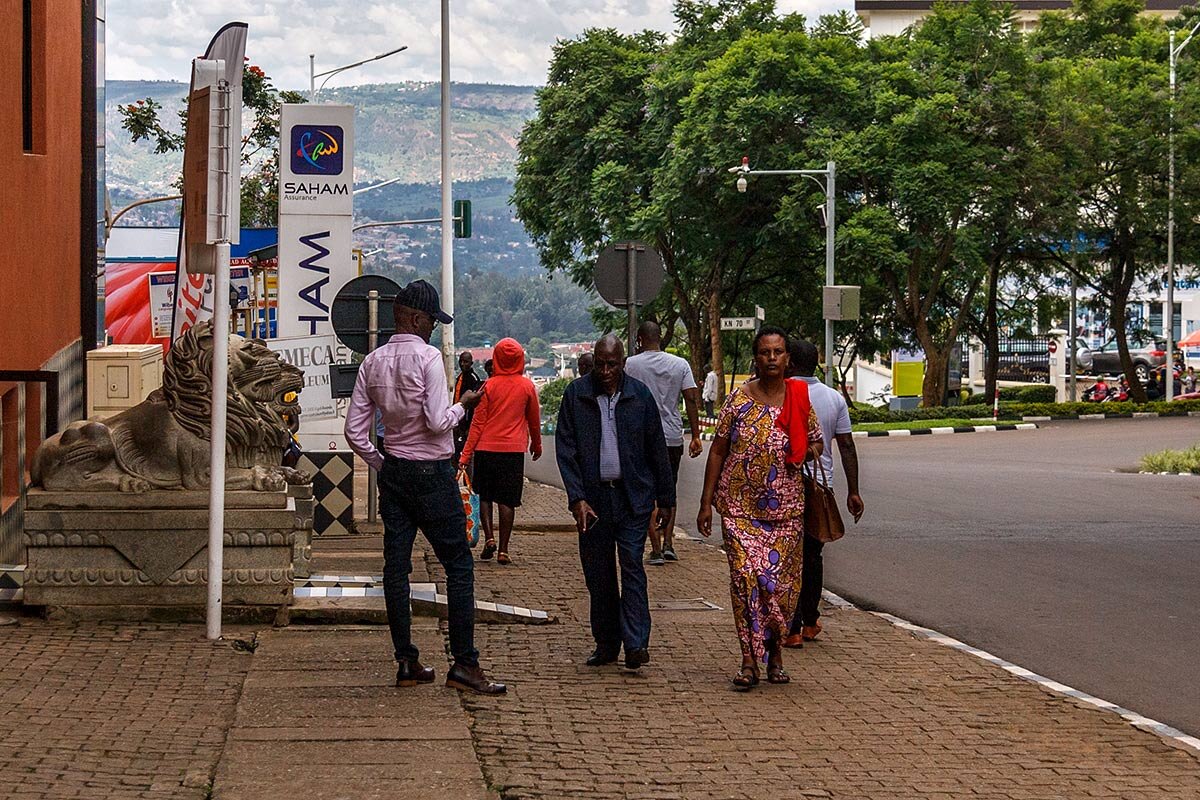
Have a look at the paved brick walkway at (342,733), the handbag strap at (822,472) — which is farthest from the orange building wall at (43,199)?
the handbag strap at (822,472)

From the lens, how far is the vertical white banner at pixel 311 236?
15.0 metres

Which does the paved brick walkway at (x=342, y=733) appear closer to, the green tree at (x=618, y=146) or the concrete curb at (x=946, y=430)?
the concrete curb at (x=946, y=430)

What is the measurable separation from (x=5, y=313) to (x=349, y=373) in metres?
2.96

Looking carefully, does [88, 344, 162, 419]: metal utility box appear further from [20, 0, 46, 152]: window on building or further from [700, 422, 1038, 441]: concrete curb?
[700, 422, 1038, 441]: concrete curb

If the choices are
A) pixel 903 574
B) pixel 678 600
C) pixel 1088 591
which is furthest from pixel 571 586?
pixel 1088 591

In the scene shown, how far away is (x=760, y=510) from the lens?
26.4 ft

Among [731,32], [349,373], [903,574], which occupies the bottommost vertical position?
[903,574]

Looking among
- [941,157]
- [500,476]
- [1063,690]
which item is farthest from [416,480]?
[941,157]

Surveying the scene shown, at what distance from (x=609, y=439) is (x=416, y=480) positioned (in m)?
1.22

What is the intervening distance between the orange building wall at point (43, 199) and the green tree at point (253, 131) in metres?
13.6

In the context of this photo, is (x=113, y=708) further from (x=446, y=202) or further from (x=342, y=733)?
(x=446, y=202)

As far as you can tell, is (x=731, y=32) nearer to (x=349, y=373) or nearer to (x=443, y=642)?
(x=349, y=373)

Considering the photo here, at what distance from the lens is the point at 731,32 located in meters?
49.0

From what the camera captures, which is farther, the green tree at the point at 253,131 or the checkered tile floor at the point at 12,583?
the green tree at the point at 253,131
